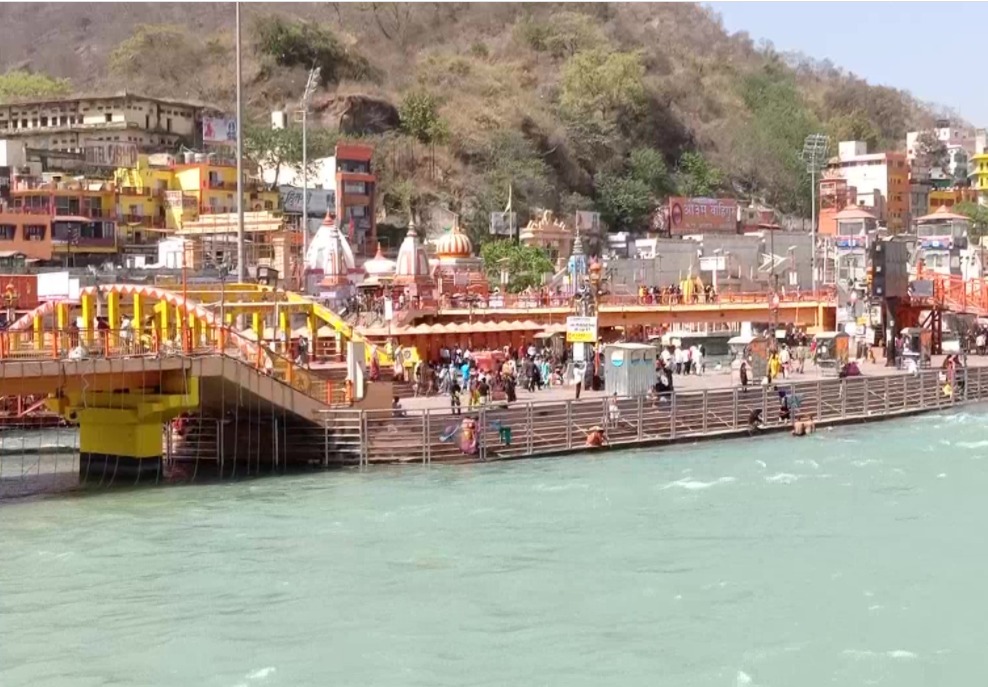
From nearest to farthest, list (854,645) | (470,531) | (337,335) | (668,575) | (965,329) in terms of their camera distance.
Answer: (854,645)
(668,575)
(470,531)
(337,335)
(965,329)

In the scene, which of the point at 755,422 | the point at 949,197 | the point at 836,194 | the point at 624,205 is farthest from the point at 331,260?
the point at 949,197

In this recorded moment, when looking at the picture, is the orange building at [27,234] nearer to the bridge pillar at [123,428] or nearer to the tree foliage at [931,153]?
the bridge pillar at [123,428]

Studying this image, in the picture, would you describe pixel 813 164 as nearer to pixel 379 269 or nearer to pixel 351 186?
pixel 351 186

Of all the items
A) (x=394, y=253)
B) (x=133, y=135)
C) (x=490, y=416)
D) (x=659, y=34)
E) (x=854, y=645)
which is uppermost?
(x=659, y=34)

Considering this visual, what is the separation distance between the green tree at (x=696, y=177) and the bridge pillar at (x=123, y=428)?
81.9m

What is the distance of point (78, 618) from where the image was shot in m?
22.7

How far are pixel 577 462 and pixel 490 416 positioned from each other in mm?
2574

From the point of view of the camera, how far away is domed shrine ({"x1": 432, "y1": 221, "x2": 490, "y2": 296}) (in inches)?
2498

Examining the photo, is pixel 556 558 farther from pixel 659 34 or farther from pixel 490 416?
pixel 659 34

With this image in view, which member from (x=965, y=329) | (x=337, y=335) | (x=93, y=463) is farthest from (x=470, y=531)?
(x=965, y=329)

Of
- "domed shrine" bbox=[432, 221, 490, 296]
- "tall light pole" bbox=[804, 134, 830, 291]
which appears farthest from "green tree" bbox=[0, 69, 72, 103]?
"tall light pole" bbox=[804, 134, 830, 291]

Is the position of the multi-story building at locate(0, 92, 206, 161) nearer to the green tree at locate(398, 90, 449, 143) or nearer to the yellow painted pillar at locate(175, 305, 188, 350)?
the green tree at locate(398, 90, 449, 143)

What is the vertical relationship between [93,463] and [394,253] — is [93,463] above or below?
below

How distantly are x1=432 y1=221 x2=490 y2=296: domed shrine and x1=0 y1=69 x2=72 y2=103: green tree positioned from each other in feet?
145
